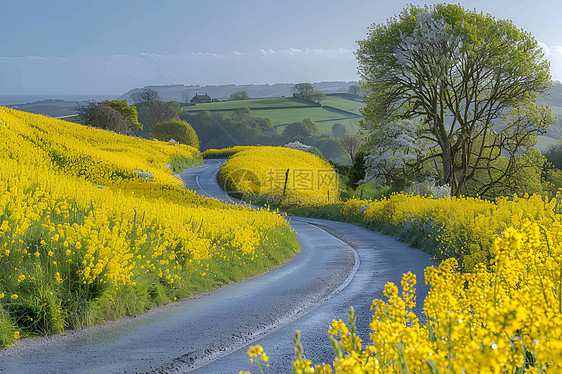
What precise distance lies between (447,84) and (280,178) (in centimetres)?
1900

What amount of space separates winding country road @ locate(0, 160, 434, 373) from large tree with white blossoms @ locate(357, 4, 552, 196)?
859 inches

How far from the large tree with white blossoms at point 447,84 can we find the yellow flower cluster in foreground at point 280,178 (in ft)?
26.8

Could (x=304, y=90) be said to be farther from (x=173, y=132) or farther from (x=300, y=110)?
(x=173, y=132)

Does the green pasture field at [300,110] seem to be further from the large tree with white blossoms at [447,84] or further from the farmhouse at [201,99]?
the large tree with white blossoms at [447,84]

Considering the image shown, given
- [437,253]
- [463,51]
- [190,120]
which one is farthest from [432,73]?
[190,120]

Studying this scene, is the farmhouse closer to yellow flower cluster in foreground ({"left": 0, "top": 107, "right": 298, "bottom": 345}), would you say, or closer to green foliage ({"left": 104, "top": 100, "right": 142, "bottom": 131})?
green foliage ({"left": 104, "top": 100, "right": 142, "bottom": 131})

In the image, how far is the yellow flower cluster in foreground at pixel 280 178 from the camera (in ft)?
137

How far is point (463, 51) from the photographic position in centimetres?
2995

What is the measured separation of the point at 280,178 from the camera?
46.1 metres

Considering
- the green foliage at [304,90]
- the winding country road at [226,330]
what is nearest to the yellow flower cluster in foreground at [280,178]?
the winding country road at [226,330]

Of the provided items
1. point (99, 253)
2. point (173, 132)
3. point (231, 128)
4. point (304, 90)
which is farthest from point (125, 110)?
point (99, 253)

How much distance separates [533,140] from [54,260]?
112ft

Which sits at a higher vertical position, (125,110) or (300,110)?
(300,110)

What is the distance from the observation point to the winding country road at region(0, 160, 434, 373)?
5.69 meters
